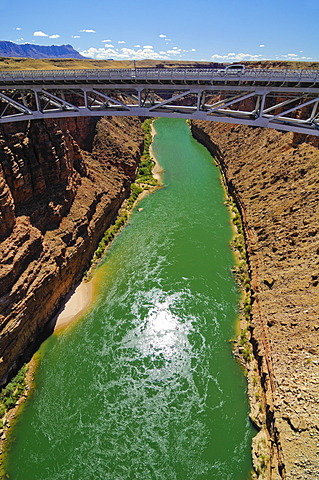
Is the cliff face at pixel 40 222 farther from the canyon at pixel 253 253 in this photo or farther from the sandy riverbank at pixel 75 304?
the sandy riverbank at pixel 75 304

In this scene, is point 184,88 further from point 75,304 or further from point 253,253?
point 75,304

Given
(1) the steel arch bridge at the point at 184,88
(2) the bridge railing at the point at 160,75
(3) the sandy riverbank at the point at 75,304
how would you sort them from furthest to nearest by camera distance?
(3) the sandy riverbank at the point at 75,304 → (2) the bridge railing at the point at 160,75 → (1) the steel arch bridge at the point at 184,88

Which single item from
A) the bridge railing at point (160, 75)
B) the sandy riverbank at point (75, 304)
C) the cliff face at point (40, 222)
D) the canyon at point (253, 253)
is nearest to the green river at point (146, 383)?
the sandy riverbank at point (75, 304)

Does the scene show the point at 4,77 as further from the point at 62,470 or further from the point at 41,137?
the point at 62,470

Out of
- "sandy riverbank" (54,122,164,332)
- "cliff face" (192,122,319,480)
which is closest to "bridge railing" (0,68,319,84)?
"cliff face" (192,122,319,480)

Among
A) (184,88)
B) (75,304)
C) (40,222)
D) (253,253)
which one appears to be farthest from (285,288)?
(40,222)

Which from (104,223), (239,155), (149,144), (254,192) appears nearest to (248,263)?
(254,192)
